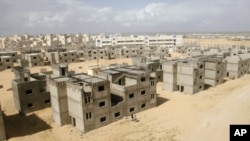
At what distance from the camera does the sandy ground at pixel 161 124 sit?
2736 centimetres

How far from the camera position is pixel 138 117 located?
116 feet

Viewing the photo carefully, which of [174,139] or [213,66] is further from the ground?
[213,66]

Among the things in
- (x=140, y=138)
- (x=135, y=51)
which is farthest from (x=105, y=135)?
(x=135, y=51)

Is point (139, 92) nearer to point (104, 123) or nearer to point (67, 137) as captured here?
point (104, 123)

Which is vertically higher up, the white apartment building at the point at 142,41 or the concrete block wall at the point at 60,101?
the white apartment building at the point at 142,41

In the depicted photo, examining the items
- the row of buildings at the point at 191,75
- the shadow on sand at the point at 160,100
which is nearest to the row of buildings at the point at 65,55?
the row of buildings at the point at 191,75

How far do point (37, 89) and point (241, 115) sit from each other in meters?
31.7

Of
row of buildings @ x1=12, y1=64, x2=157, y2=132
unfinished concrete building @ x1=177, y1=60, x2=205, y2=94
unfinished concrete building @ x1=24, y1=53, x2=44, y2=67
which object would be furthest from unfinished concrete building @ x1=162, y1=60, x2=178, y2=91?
unfinished concrete building @ x1=24, y1=53, x2=44, y2=67

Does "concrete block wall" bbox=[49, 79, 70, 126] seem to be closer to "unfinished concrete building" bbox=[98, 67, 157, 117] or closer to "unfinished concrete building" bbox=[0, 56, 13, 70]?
"unfinished concrete building" bbox=[98, 67, 157, 117]

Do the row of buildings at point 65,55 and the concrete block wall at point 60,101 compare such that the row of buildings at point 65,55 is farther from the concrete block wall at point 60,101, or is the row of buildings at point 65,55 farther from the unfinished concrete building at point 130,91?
the concrete block wall at point 60,101

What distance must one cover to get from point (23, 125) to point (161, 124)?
2048 cm

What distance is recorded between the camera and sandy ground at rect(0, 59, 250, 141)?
27.4m

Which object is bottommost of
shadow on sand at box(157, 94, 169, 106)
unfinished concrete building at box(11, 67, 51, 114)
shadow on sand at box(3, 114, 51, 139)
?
shadow on sand at box(3, 114, 51, 139)

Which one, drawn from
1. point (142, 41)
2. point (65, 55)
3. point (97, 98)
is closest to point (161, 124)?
point (97, 98)
